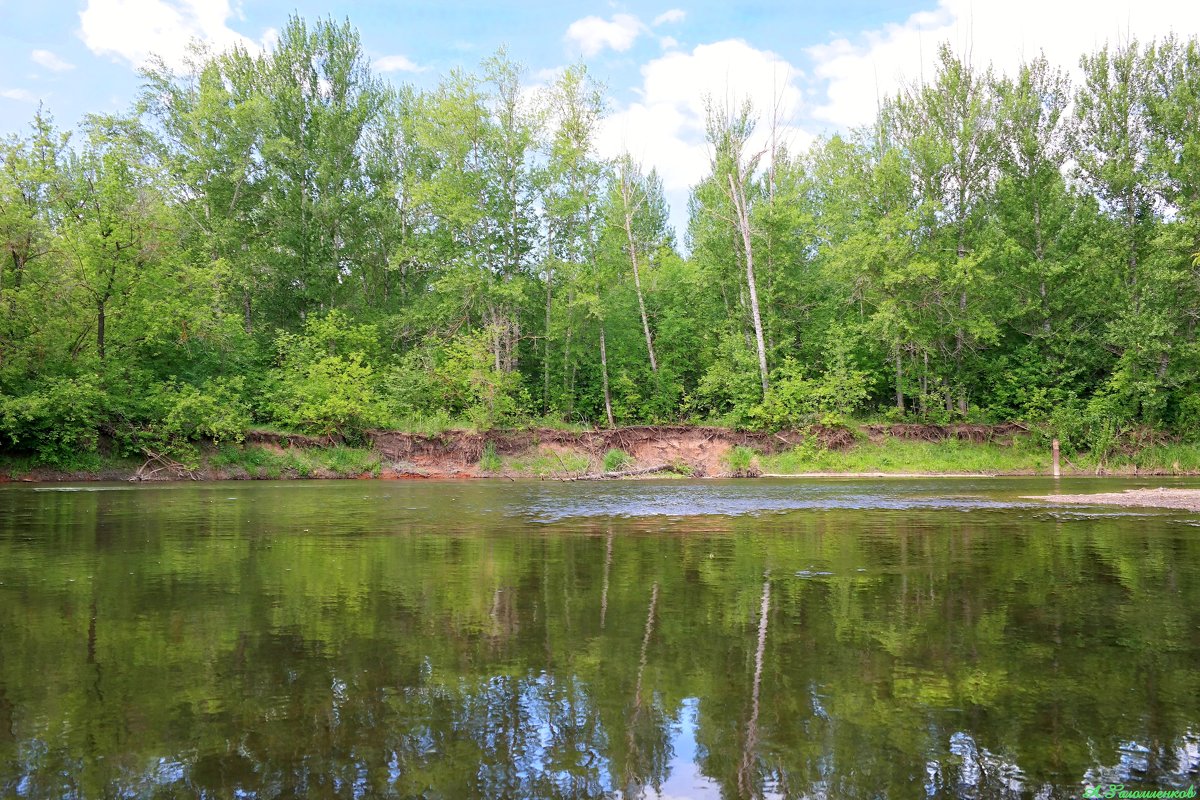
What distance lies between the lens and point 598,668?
5.30m

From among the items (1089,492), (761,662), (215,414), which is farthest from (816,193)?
(761,662)

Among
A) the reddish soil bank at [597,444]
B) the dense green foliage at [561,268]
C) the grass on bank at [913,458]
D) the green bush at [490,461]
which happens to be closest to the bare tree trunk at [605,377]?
the dense green foliage at [561,268]

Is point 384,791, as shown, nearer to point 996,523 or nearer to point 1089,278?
point 996,523

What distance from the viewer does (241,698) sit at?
15.3ft

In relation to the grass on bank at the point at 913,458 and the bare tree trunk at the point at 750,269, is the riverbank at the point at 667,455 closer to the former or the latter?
the grass on bank at the point at 913,458

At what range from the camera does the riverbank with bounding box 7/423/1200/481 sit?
105ft

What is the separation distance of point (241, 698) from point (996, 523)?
13361 mm

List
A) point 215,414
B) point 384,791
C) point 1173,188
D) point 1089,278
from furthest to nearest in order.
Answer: point 1089,278
point 1173,188
point 215,414
point 384,791

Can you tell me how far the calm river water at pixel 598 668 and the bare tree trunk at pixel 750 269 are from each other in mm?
27069

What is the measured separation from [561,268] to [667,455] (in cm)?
1227

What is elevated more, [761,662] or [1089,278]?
[1089,278]

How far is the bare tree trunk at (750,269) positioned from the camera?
38.5 meters
